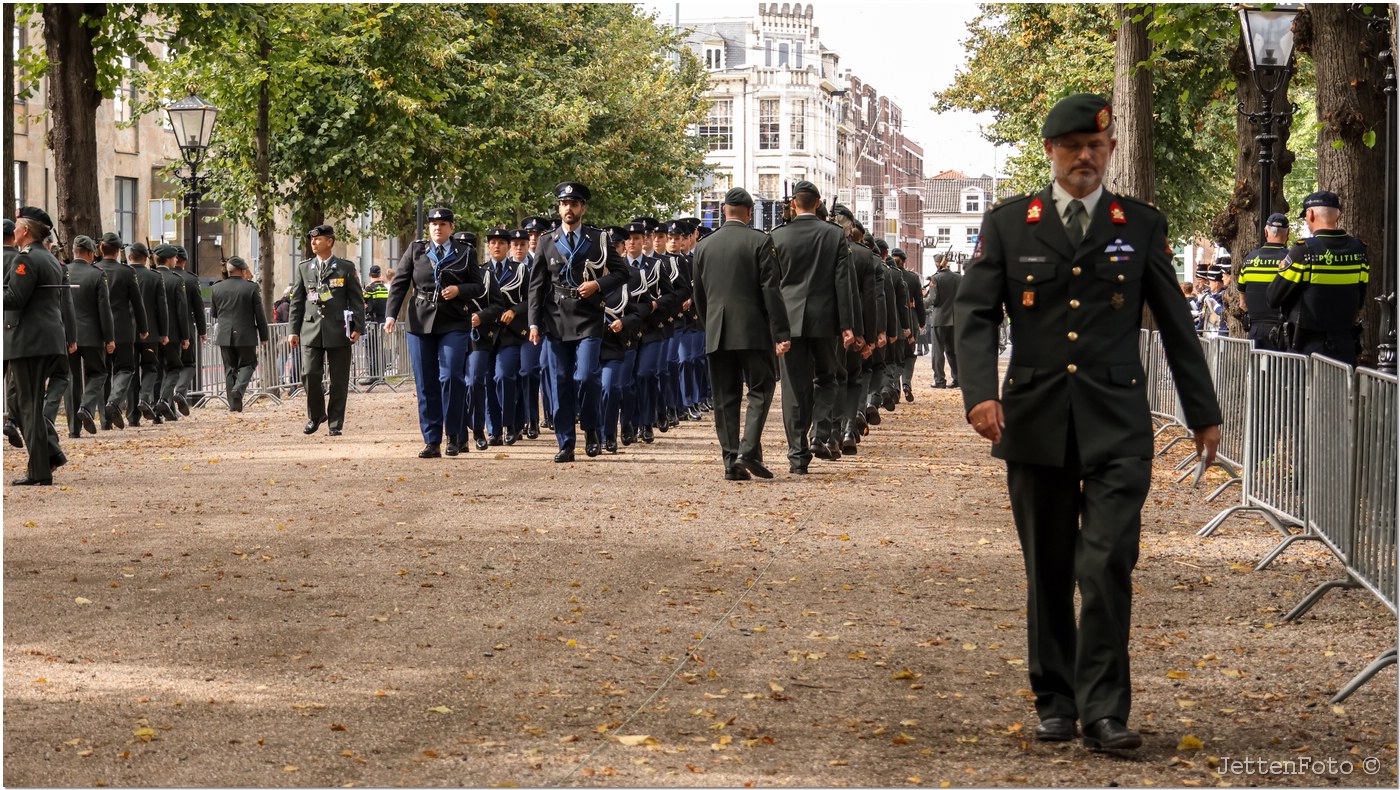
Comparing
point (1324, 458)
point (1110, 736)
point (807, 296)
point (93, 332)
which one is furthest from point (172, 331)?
point (1110, 736)

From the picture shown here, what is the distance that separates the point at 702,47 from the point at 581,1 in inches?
3591

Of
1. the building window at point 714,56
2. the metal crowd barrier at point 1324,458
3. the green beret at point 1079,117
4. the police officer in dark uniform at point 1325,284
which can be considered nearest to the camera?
the green beret at point 1079,117

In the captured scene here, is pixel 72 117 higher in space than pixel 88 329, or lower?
higher

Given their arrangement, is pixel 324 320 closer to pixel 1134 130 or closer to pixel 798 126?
pixel 1134 130

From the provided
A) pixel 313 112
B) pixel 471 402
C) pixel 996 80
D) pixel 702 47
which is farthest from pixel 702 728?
pixel 702 47

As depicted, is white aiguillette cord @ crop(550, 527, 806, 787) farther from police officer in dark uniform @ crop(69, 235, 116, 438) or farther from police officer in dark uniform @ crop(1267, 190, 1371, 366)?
police officer in dark uniform @ crop(69, 235, 116, 438)

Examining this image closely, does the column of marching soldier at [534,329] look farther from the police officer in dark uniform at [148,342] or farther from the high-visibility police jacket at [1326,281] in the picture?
the high-visibility police jacket at [1326,281]

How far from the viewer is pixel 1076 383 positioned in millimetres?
6824

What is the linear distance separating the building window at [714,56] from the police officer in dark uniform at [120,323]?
114840mm

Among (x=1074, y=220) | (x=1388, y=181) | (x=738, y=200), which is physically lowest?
(x=1074, y=220)

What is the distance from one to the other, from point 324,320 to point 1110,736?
15.8m

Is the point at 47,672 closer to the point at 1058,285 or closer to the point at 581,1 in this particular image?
the point at 1058,285

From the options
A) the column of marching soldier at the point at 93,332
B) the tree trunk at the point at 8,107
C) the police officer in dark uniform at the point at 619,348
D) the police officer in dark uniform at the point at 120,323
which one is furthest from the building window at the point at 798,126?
the police officer in dark uniform at the point at 619,348

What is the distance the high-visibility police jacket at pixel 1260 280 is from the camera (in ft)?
56.7
